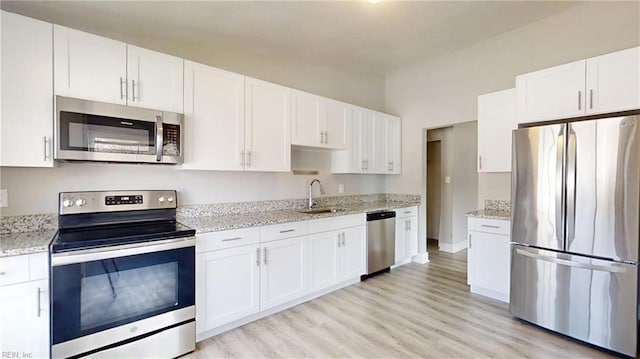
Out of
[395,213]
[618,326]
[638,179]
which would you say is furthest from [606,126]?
[395,213]

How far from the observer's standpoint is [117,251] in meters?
1.92

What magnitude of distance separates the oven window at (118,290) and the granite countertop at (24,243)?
17 centimetres

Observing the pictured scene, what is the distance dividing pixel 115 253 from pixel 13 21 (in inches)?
63.7

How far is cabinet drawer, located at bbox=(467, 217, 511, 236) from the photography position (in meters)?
3.04

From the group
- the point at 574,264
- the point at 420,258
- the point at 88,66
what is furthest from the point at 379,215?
the point at 88,66

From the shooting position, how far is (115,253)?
1.91 meters

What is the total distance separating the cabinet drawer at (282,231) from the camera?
8.93 feet

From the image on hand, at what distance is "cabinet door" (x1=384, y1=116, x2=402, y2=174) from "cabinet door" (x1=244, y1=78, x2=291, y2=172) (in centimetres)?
187

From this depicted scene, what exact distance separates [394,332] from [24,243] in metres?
2.70

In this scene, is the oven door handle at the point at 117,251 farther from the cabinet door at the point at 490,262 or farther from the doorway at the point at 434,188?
the doorway at the point at 434,188

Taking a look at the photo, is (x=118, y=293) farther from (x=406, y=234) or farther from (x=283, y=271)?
(x=406, y=234)

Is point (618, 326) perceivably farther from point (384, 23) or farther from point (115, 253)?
point (115, 253)

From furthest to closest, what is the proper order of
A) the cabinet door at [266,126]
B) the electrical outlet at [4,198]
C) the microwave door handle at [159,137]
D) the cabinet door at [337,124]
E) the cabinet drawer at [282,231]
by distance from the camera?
the cabinet door at [337,124] < the cabinet door at [266,126] < the cabinet drawer at [282,231] < the microwave door handle at [159,137] < the electrical outlet at [4,198]

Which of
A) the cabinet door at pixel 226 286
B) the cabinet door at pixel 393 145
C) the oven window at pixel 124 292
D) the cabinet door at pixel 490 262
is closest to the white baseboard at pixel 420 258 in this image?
the cabinet door at pixel 490 262
